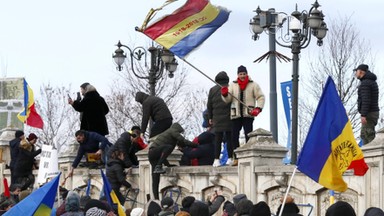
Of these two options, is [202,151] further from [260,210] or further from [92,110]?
[260,210]

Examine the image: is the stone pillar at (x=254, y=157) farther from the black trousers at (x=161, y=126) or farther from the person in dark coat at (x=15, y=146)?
the person in dark coat at (x=15, y=146)

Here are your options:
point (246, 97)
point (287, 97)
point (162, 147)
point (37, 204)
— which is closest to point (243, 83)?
point (246, 97)

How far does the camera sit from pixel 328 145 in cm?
1511

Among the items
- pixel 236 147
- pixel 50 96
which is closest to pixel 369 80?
pixel 236 147

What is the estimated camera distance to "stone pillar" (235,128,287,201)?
2252cm

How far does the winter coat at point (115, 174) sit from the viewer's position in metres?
25.5

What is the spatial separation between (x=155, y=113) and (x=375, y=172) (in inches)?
289

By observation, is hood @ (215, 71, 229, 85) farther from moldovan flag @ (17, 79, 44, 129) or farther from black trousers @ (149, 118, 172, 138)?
moldovan flag @ (17, 79, 44, 129)

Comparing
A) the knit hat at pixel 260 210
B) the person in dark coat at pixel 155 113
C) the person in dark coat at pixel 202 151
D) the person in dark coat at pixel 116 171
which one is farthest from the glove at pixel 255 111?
the knit hat at pixel 260 210

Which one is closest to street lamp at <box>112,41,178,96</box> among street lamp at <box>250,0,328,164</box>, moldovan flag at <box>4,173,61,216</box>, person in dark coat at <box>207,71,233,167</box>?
street lamp at <box>250,0,328,164</box>

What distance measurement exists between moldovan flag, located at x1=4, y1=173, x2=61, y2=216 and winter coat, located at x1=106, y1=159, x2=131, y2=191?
940 centimetres

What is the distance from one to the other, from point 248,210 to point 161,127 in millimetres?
10237

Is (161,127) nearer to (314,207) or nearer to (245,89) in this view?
(245,89)

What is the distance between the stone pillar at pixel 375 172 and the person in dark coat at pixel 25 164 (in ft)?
35.8
